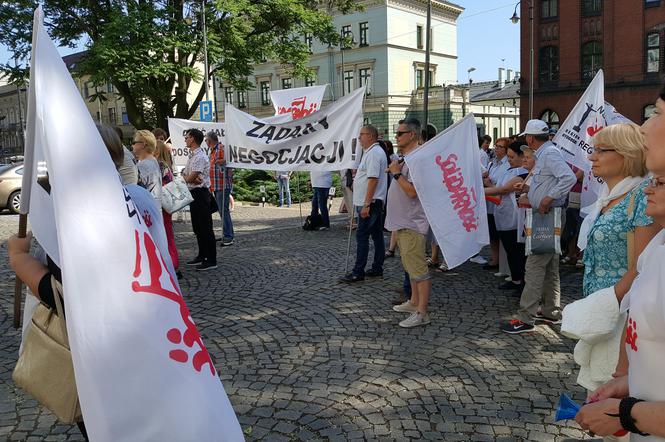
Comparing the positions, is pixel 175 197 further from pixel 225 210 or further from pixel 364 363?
pixel 364 363

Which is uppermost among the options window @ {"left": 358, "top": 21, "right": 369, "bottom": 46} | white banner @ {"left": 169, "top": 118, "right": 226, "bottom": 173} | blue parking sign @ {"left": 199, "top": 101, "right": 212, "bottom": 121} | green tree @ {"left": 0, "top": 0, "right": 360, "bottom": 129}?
window @ {"left": 358, "top": 21, "right": 369, "bottom": 46}

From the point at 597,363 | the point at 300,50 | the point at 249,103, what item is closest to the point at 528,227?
the point at 597,363

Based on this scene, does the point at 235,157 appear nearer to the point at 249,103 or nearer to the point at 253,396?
the point at 253,396

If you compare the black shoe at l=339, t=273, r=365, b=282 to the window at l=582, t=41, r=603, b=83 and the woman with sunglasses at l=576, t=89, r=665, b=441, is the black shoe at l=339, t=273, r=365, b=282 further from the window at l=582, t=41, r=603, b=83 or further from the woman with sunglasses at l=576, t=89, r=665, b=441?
the window at l=582, t=41, r=603, b=83

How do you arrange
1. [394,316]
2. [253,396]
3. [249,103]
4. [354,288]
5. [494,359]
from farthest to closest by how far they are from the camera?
[249,103] < [354,288] < [394,316] < [494,359] < [253,396]

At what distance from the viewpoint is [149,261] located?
1737 millimetres

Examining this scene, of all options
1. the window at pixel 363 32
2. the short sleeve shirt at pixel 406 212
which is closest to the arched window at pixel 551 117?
the window at pixel 363 32

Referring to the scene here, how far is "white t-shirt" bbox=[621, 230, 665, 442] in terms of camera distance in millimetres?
1401

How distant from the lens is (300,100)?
33.8ft

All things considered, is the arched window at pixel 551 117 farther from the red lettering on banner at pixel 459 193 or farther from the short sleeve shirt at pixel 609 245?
the short sleeve shirt at pixel 609 245

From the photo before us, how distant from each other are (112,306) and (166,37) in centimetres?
2283

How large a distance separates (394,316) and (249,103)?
58357 mm

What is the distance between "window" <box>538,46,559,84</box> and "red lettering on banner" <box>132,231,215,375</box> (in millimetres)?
44014

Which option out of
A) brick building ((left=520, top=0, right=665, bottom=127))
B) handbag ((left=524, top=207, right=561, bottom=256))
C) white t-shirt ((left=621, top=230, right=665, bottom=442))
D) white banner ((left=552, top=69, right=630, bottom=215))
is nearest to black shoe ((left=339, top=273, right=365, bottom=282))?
handbag ((left=524, top=207, right=561, bottom=256))
